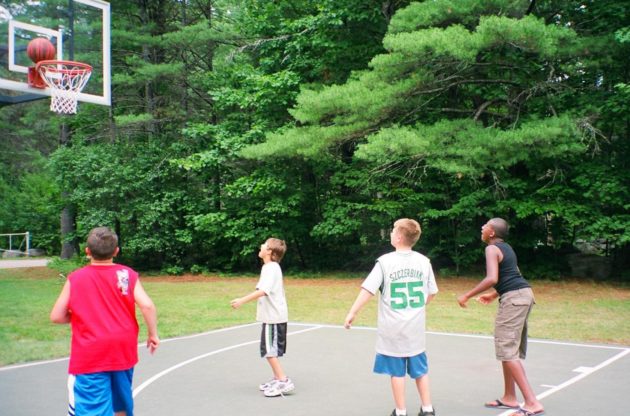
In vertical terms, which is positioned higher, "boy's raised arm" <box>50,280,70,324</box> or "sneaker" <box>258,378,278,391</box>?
"boy's raised arm" <box>50,280,70,324</box>

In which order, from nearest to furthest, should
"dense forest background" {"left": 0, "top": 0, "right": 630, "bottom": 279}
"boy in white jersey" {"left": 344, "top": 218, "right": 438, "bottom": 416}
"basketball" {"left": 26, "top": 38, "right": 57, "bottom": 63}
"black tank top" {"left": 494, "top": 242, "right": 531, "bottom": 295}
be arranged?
"boy in white jersey" {"left": 344, "top": 218, "right": 438, "bottom": 416} → "black tank top" {"left": 494, "top": 242, "right": 531, "bottom": 295} → "basketball" {"left": 26, "top": 38, "right": 57, "bottom": 63} → "dense forest background" {"left": 0, "top": 0, "right": 630, "bottom": 279}

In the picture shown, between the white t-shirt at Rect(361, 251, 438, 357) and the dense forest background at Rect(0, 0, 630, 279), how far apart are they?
34.4 feet

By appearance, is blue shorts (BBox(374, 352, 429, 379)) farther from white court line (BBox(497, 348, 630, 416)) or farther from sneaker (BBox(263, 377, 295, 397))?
sneaker (BBox(263, 377, 295, 397))

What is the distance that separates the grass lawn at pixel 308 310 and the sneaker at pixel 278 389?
12.1 feet

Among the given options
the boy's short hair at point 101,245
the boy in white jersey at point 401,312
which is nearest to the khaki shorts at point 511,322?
the boy in white jersey at point 401,312

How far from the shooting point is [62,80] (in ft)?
33.8

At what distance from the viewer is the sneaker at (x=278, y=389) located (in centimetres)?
633

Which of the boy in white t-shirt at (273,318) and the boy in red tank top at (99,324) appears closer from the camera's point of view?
the boy in red tank top at (99,324)

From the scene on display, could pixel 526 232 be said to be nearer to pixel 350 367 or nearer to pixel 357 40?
pixel 357 40

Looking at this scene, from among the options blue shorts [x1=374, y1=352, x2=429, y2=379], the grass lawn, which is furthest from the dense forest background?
blue shorts [x1=374, y1=352, x2=429, y2=379]

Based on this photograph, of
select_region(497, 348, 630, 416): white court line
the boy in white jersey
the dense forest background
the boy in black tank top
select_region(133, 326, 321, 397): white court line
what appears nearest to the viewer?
the boy in white jersey

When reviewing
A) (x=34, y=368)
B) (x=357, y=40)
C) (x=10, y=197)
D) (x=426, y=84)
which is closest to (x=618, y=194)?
(x=426, y=84)

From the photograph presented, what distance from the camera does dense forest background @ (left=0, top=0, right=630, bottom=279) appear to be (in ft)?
52.9

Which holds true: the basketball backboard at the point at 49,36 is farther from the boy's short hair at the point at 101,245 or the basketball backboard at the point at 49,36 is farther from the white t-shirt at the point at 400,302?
the white t-shirt at the point at 400,302
